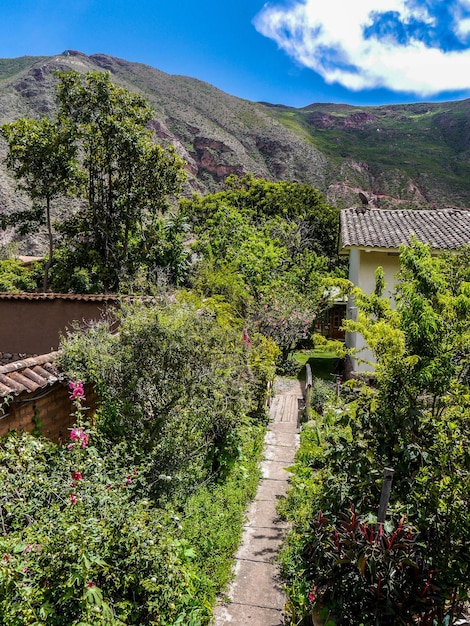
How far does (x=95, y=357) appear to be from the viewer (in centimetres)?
662

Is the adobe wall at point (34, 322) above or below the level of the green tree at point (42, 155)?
below

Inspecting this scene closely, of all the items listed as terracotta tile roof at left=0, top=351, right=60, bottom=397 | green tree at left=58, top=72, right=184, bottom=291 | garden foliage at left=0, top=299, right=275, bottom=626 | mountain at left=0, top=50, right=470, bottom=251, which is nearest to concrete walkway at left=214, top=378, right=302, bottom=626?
garden foliage at left=0, top=299, right=275, bottom=626

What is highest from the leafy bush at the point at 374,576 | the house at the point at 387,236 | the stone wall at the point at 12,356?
the house at the point at 387,236

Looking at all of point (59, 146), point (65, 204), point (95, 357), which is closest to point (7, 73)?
point (65, 204)

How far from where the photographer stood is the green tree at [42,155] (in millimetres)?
17734

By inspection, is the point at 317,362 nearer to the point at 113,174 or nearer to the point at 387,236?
the point at 387,236

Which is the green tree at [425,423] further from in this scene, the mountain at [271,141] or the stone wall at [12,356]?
the mountain at [271,141]

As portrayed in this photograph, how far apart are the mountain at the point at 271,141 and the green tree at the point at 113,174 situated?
1615 inches

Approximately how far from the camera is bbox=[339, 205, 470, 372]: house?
13.5 m

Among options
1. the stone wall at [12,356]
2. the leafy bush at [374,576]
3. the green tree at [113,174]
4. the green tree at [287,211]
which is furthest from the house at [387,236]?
the green tree at [287,211]

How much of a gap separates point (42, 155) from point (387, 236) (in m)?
→ 13.3

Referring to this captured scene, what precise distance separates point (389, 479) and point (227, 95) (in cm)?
9851

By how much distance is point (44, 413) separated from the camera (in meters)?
6.48

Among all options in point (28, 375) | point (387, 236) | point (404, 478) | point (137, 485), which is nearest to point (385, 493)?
point (404, 478)
